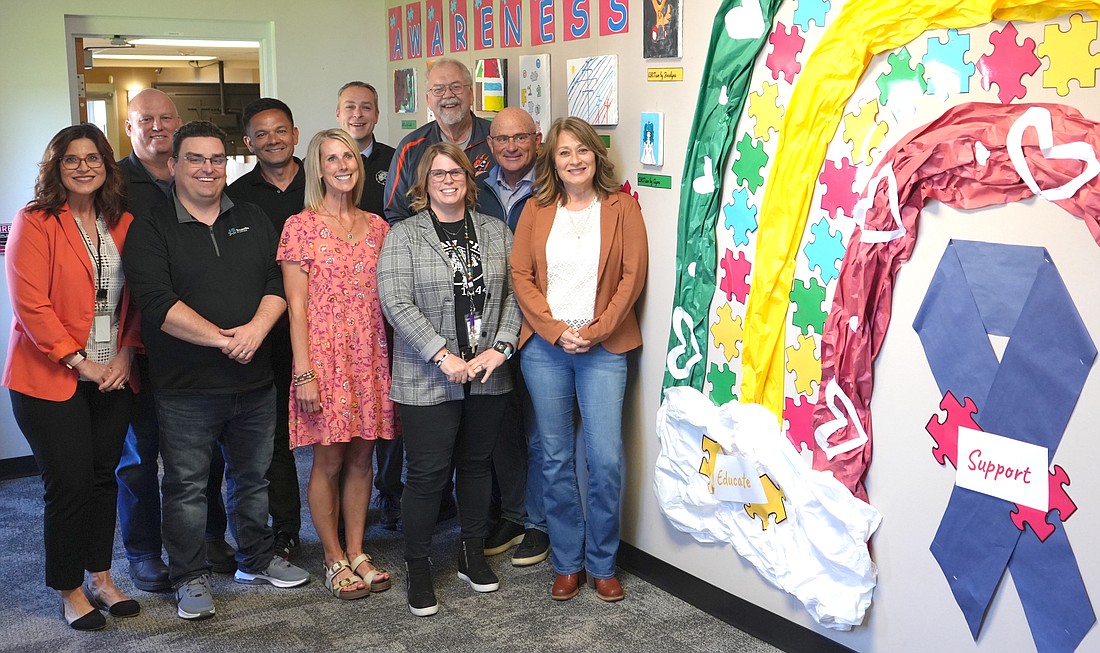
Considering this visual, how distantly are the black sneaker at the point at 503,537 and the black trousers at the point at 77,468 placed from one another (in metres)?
1.26

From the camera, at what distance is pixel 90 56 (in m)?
4.96

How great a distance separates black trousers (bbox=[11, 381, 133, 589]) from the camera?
3004 millimetres

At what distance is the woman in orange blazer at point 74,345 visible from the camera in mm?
2969

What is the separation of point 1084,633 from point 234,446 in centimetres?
244

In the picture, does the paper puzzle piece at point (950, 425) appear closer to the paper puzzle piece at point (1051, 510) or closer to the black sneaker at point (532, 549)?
the paper puzzle piece at point (1051, 510)

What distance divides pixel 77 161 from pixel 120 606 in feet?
4.48

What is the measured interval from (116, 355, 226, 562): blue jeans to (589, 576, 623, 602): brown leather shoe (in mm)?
1369

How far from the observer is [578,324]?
3209 millimetres

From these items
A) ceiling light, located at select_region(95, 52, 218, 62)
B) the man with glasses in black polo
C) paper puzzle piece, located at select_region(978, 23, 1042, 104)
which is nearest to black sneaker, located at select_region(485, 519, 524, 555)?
the man with glasses in black polo

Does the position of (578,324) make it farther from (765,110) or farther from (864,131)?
(864,131)

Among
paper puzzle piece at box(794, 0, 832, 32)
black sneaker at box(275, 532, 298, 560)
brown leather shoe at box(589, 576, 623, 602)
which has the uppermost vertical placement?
paper puzzle piece at box(794, 0, 832, 32)

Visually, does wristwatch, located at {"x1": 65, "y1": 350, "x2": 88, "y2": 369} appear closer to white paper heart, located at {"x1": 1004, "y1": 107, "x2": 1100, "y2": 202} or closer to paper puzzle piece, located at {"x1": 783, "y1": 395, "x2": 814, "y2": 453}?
paper puzzle piece, located at {"x1": 783, "y1": 395, "x2": 814, "y2": 453}

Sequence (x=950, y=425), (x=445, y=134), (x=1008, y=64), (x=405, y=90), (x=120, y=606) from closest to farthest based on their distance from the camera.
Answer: (x=1008, y=64) → (x=950, y=425) → (x=120, y=606) → (x=445, y=134) → (x=405, y=90)

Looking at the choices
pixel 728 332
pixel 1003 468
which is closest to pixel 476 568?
pixel 728 332
